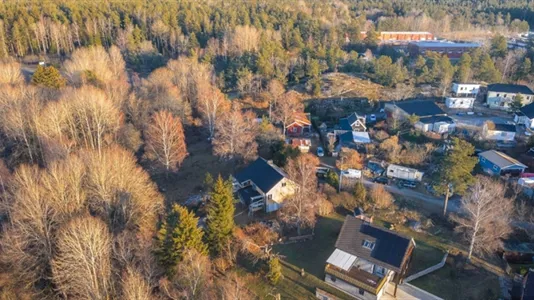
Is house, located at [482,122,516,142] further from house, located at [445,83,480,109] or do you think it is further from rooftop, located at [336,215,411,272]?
rooftop, located at [336,215,411,272]

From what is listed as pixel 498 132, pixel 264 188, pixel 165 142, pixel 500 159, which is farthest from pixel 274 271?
pixel 498 132

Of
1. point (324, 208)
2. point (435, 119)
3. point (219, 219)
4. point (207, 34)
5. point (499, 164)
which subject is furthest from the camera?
point (207, 34)

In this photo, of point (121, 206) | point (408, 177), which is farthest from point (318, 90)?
point (121, 206)

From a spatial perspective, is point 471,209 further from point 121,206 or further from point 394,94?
point 394,94

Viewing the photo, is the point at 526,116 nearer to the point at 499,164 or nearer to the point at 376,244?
the point at 499,164

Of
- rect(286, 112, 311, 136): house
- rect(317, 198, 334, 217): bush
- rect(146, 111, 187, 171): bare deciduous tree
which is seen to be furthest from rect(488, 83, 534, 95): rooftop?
rect(146, 111, 187, 171): bare deciduous tree
